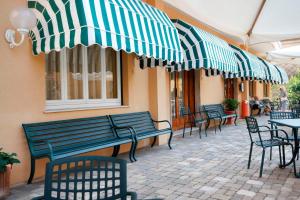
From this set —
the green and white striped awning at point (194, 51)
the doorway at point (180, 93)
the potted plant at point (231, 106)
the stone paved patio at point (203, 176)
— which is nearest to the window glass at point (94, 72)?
the green and white striped awning at point (194, 51)

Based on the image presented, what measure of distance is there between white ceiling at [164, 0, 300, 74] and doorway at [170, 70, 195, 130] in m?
2.27

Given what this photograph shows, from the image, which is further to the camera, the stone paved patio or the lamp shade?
the lamp shade

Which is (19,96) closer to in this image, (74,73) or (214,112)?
(74,73)

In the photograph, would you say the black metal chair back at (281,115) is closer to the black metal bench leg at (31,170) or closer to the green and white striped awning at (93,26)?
the green and white striped awning at (93,26)

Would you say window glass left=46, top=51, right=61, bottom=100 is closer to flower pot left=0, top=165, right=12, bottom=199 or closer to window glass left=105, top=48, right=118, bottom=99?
window glass left=105, top=48, right=118, bottom=99

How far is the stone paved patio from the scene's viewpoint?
184 inches

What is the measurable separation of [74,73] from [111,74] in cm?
137

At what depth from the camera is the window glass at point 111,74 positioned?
7.84 metres

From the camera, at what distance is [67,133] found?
5.99 metres

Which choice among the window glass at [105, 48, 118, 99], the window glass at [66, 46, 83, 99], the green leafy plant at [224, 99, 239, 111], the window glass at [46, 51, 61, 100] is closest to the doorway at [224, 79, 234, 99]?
the green leafy plant at [224, 99, 239, 111]

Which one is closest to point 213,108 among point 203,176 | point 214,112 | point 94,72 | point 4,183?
point 214,112

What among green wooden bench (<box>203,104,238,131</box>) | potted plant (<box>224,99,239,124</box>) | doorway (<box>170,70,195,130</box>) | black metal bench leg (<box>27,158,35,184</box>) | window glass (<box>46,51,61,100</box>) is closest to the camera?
black metal bench leg (<box>27,158,35,184</box>)

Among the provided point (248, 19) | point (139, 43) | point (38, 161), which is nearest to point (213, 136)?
point (248, 19)

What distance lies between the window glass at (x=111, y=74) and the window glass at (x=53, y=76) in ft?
5.34
